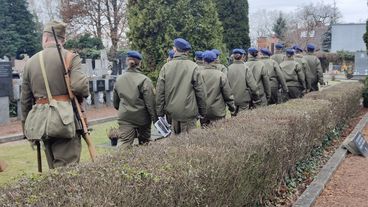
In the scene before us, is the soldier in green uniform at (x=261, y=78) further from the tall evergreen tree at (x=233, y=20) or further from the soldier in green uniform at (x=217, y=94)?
the tall evergreen tree at (x=233, y=20)

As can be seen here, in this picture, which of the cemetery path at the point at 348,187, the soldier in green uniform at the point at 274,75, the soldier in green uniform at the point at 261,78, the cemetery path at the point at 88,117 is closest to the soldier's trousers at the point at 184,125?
the cemetery path at the point at 348,187

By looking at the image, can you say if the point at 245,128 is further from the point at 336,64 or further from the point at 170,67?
the point at 336,64

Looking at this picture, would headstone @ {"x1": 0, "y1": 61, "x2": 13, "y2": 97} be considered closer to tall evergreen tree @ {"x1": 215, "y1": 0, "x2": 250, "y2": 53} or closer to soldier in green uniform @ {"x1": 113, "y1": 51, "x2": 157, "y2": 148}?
soldier in green uniform @ {"x1": 113, "y1": 51, "x2": 157, "y2": 148}

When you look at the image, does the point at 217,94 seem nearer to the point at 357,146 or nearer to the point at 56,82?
the point at 357,146

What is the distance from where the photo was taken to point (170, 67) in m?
6.71

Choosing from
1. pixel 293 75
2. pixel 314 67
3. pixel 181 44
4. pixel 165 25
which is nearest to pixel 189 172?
pixel 181 44

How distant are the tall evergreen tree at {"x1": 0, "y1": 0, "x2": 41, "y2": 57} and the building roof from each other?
42.2 metres

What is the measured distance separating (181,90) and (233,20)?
17166mm

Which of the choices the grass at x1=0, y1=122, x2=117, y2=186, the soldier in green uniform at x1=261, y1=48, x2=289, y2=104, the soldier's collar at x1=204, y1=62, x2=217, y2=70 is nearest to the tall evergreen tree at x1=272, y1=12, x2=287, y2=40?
the soldier in green uniform at x1=261, y1=48, x2=289, y2=104

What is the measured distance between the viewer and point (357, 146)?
8117mm

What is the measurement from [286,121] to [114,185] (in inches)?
141

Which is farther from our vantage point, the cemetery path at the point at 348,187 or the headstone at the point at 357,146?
the headstone at the point at 357,146

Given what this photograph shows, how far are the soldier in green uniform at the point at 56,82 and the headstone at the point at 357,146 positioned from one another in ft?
17.3

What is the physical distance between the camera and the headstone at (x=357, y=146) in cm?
812
